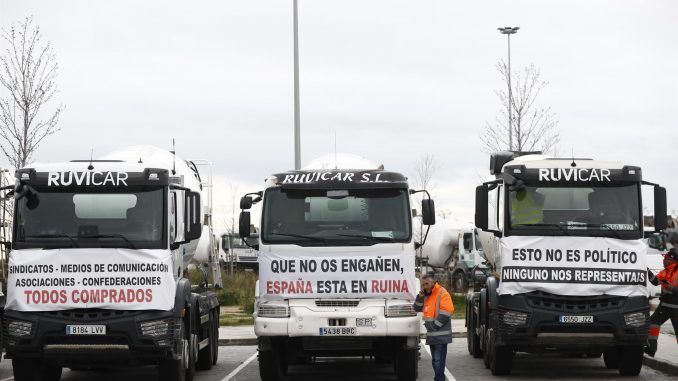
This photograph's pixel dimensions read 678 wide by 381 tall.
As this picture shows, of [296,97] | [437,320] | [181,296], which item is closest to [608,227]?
[437,320]

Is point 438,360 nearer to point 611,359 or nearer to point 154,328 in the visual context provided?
point 154,328

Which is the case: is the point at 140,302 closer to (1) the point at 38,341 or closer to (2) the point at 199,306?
(1) the point at 38,341

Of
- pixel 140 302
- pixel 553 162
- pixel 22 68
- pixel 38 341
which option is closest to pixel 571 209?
pixel 553 162

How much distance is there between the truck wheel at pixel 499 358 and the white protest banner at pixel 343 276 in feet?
7.63

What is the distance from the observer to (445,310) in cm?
1585

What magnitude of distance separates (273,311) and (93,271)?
2.37 metres

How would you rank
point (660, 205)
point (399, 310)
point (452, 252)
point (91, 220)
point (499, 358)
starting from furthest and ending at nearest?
point (452, 252) < point (499, 358) < point (660, 205) < point (399, 310) < point (91, 220)

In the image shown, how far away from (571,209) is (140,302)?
6242 mm

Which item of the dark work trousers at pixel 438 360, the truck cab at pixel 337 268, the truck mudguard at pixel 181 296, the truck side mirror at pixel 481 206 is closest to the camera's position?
the truck mudguard at pixel 181 296

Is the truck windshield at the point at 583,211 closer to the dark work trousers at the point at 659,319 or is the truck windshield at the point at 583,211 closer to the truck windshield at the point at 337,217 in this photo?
the dark work trousers at the point at 659,319

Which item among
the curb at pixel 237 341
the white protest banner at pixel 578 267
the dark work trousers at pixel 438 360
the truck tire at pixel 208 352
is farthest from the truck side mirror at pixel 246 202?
the curb at pixel 237 341

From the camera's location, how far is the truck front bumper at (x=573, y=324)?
16.6 m

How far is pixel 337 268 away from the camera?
15.7m

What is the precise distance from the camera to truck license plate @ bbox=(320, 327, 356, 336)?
15516 millimetres
